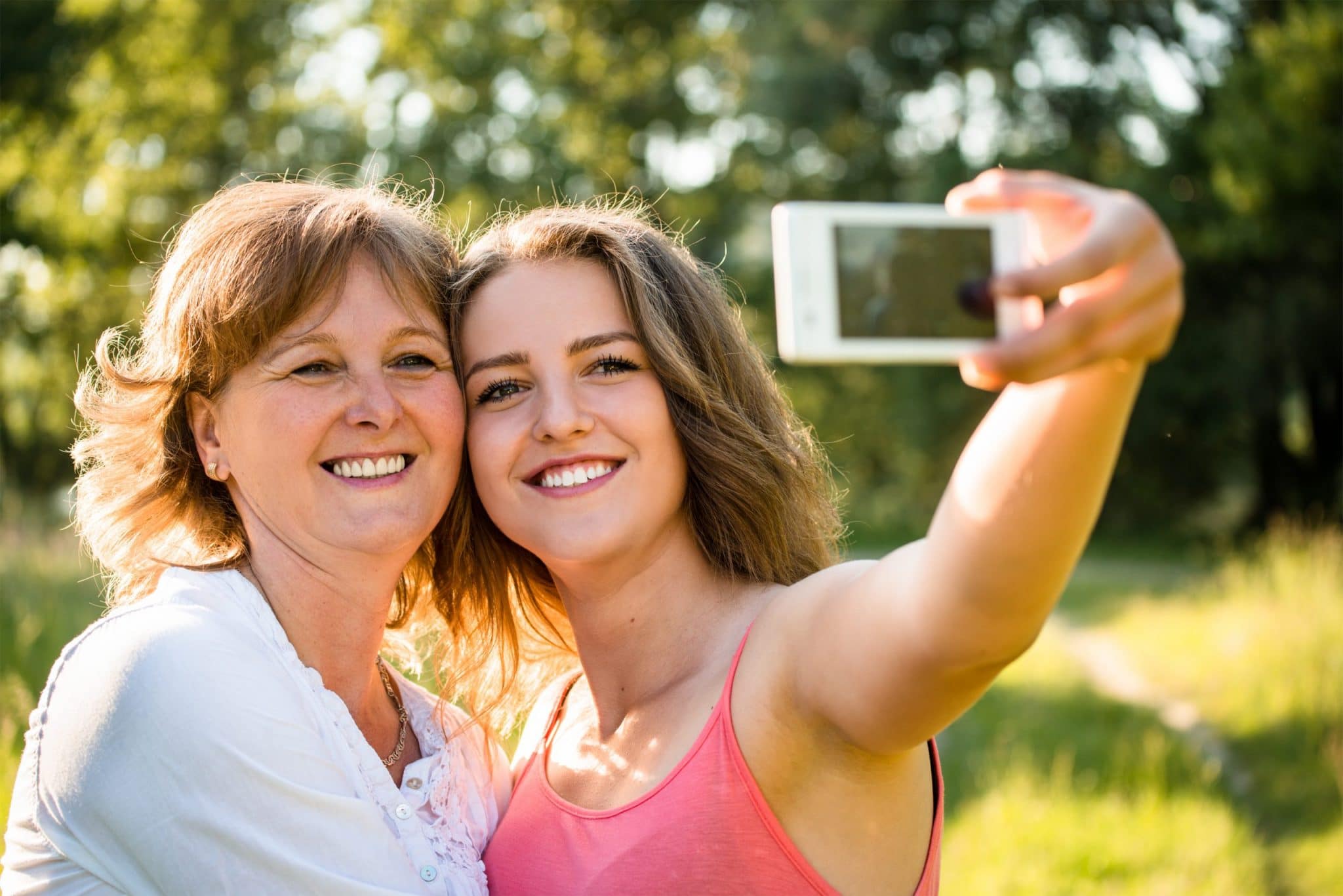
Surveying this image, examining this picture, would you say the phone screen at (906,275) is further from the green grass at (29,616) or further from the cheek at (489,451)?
the green grass at (29,616)

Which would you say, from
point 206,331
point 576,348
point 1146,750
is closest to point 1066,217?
point 576,348

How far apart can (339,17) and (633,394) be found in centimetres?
2786

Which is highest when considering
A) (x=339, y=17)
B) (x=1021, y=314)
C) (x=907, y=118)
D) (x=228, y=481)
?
(x=1021, y=314)

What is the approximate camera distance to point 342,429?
2652 millimetres

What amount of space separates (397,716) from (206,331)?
3.48ft

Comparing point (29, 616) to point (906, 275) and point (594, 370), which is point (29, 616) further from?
point (906, 275)

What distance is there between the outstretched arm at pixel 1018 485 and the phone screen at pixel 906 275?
0.43 feet

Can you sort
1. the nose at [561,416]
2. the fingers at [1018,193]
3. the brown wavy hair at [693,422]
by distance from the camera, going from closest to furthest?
→ the fingers at [1018,193] < the nose at [561,416] < the brown wavy hair at [693,422]

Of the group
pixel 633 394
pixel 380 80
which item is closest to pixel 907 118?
pixel 380 80

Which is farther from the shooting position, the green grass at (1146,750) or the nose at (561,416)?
the green grass at (1146,750)

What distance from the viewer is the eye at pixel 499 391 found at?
2.79m

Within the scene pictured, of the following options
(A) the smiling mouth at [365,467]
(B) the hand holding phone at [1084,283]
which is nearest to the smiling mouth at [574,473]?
(A) the smiling mouth at [365,467]

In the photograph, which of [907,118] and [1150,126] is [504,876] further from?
[907,118]

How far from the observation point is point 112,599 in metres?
3.05
